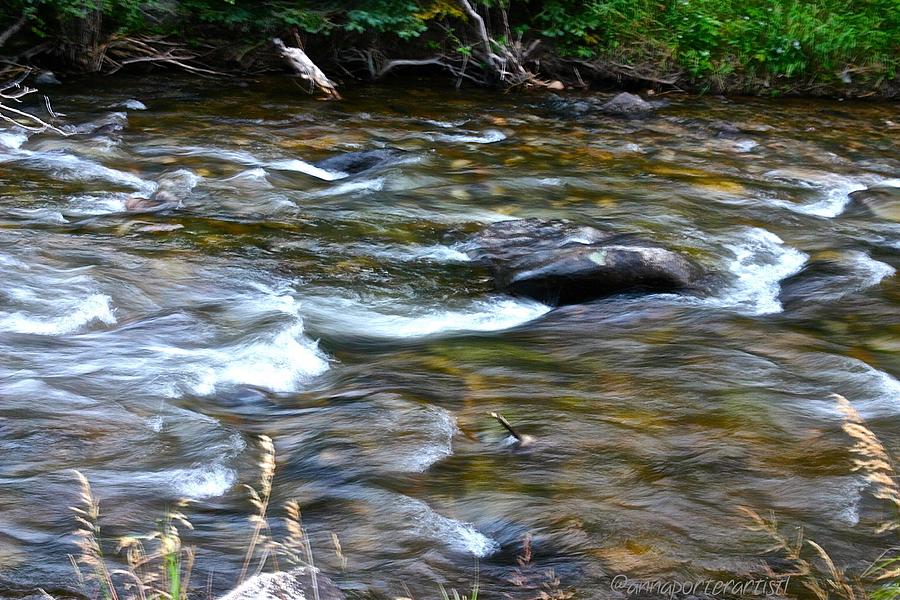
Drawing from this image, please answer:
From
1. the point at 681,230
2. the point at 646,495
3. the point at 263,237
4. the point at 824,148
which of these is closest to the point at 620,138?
the point at 824,148

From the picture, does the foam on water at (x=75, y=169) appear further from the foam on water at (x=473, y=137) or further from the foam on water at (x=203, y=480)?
the foam on water at (x=203, y=480)

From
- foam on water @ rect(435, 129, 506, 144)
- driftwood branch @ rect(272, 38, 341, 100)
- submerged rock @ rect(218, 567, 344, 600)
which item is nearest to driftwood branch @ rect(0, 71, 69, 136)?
driftwood branch @ rect(272, 38, 341, 100)

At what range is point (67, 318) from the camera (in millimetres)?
4656

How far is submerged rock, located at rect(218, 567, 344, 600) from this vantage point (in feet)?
6.38

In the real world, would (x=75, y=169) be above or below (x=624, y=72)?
below

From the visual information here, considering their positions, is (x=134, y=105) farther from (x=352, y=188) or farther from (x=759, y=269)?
(x=759, y=269)

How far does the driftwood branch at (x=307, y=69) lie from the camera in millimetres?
11180

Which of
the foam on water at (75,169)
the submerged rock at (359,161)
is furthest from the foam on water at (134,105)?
the submerged rock at (359,161)

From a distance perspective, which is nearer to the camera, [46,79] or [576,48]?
[46,79]

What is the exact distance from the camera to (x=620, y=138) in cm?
979

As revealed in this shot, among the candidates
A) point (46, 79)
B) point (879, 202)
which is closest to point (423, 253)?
point (879, 202)

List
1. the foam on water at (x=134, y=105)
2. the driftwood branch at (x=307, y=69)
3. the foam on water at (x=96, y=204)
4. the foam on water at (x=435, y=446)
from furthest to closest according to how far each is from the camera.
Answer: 1. the driftwood branch at (x=307, y=69)
2. the foam on water at (x=134, y=105)
3. the foam on water at (x=96, y=204)
4. the foam on water at (x=435, y=446)

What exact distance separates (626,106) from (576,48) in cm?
199

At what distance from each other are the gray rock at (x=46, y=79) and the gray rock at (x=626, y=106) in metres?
6.91
